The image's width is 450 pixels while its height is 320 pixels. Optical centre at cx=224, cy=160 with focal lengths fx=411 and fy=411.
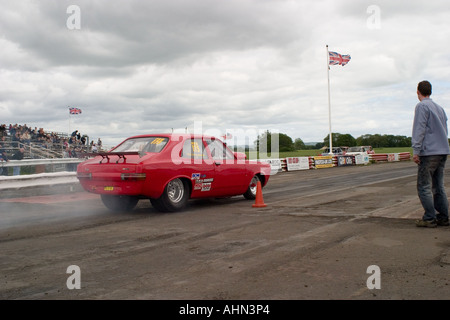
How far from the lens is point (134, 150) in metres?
8.16

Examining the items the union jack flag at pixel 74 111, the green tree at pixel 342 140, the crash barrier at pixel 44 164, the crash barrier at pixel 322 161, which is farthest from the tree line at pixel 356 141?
the crash barrier at pixel 44 164

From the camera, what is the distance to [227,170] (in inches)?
359

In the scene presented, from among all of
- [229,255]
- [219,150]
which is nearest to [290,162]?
[219,150]

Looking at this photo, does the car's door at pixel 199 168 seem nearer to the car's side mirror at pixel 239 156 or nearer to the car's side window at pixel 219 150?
the car's side window at pixel 219 150

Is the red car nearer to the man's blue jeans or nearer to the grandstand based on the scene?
the man's blue jeans

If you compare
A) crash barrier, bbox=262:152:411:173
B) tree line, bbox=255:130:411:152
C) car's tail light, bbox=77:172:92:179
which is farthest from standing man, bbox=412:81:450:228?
tree line, bbox=255:130:411:152

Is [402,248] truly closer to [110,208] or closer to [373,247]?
[373,247]

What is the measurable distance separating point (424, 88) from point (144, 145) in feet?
16.7

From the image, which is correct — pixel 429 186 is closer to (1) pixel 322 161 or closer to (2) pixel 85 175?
(2) pixel 85 175

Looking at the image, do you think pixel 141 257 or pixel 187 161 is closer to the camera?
pixel 141 257
